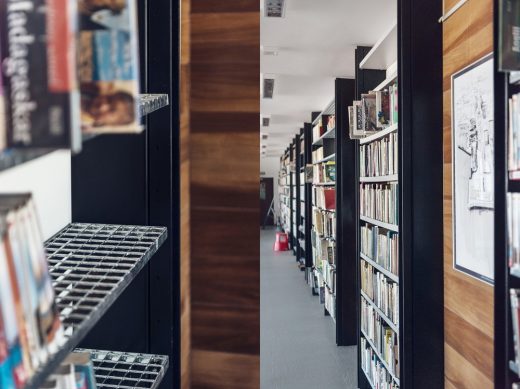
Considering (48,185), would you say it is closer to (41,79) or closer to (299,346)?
(41,79)

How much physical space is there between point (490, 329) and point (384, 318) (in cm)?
120

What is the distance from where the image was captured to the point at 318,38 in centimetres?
355

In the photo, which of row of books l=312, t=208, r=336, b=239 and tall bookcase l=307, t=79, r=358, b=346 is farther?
row of books l=312, t=208, r=336, b=239

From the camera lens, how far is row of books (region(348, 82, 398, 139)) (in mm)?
2889

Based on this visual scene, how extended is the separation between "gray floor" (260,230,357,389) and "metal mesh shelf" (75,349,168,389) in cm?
252

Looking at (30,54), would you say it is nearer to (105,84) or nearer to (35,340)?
(105,84)

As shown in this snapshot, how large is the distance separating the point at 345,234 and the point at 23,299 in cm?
401

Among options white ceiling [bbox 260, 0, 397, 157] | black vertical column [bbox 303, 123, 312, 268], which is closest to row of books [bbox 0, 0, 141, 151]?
white ceiling [bbox 260, 0, 397, 157]

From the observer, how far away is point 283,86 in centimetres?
526

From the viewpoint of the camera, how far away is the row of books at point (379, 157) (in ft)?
9.25

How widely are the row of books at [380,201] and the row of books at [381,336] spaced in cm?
69

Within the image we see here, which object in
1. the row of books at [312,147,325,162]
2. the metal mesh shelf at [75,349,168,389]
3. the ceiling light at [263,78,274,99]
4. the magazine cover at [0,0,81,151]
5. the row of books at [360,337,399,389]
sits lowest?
the row of books at [360,337,399,389]

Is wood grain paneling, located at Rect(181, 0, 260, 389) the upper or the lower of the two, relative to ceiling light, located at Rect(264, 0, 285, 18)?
lower

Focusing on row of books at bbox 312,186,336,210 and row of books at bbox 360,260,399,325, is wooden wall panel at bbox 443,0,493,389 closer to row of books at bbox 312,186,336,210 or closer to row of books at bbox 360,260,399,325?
row of books at bbox 360,260,399,325
